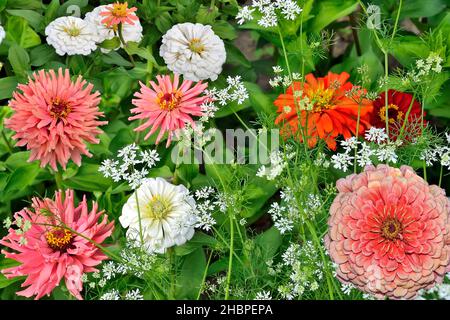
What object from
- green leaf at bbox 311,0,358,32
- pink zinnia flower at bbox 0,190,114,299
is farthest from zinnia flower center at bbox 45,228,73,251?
green leaf at bbox 311,0,358,32

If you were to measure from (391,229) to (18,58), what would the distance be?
1.81 feet

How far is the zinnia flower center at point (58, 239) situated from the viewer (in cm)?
92

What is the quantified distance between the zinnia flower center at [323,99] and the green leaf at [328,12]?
151 millimetres

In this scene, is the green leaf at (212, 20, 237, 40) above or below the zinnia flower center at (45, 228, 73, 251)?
above

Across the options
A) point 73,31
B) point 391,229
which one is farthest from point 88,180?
point 391,229

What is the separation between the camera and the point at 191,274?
3.43 feet

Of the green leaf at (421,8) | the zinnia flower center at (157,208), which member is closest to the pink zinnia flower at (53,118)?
the zinnia flower center at (157,208)

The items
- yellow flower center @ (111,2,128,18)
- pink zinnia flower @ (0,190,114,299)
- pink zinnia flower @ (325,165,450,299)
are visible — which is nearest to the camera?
pink zinnia flower @ (325,165,450,299)

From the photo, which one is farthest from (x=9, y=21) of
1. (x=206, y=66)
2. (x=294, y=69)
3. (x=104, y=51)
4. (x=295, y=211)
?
(x=295, y=211)

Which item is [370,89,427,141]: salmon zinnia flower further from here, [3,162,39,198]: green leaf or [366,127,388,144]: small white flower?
[3,162,39,198]: green leaf

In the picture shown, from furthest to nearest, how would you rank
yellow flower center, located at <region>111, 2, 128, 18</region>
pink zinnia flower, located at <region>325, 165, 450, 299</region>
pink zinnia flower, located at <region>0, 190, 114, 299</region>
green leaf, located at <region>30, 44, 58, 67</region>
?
green leaf, located at <region>30, 44, 58, 67</region>, yellow flower center, located at <region>111, 2, 128, 18</region>, pink zinnia flower, located at <region>0, 190, 114, 299</region>, pink zinnia flower, located at <region>325, 165, 450, 299</region>

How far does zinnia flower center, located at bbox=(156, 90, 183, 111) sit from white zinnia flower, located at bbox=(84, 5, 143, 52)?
149 mm

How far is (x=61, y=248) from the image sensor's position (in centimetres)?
92

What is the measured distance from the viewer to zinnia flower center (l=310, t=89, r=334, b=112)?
1026mm
